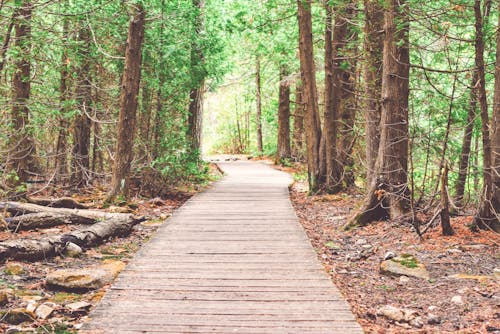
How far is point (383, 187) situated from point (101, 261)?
197 inches

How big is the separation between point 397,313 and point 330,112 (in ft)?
27.8

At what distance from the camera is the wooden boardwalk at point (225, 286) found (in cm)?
459

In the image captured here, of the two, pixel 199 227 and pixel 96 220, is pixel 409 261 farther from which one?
pixel 96 220

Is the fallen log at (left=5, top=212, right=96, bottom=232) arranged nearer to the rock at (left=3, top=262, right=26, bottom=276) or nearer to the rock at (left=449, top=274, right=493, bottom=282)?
the rock at (left=3, top=262, right=26, bottom=276)

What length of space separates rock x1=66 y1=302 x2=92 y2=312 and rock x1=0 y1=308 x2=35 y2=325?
0.42 meters

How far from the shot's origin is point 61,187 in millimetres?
13070

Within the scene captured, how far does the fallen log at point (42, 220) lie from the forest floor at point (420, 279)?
14.3ft

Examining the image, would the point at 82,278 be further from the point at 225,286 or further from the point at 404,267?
the point at 404,267

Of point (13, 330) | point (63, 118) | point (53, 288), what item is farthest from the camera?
point (63, 118)

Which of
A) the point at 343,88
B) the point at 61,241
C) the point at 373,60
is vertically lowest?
the point at 61,241

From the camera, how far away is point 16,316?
457cm

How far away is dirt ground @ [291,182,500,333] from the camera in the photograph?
4.67m

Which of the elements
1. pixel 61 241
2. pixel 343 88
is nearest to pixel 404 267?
pixel 61 241

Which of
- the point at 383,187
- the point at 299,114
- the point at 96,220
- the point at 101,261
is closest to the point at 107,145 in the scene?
the point at 96,220
